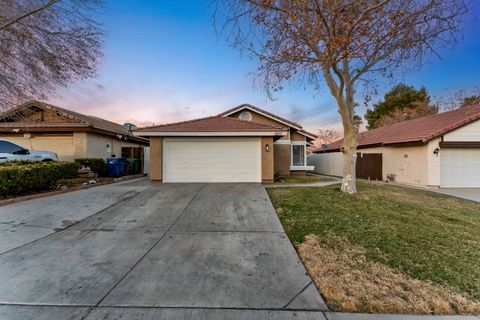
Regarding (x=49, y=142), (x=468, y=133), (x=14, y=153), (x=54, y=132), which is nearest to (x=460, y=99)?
(x=468, y=133)

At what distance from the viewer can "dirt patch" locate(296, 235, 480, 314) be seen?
2.79m

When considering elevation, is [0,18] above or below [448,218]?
above

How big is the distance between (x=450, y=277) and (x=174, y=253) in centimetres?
427

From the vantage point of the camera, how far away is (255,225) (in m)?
5.56

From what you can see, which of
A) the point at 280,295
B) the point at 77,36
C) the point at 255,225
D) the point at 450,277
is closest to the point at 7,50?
the point at 77,36

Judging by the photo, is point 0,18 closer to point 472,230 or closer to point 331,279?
point 331,279

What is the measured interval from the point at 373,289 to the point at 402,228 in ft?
9.63

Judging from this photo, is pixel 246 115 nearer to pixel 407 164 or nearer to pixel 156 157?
pixel 156 157

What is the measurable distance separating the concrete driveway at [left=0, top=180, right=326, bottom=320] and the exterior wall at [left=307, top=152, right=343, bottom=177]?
48.8 ft

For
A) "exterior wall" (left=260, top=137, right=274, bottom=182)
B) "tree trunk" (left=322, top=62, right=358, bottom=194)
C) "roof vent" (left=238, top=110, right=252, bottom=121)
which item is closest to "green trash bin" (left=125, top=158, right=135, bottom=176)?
"roof vent" (left=238, top=110, right=252, bottom=121)

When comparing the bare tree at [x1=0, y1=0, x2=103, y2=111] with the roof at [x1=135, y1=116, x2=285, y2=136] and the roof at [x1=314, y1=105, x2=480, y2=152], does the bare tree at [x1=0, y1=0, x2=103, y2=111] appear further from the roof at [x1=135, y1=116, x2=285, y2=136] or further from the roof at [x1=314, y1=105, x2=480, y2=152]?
the roof at [x1=314, y1=105, x2=480, y2=152]

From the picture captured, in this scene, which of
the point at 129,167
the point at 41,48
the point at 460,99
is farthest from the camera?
the point at 460,99

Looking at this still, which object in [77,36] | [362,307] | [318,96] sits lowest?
[362,307]

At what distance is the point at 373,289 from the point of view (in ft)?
10.2
